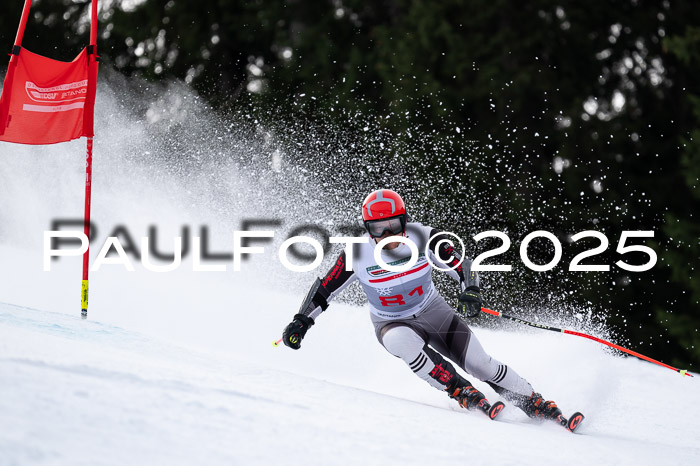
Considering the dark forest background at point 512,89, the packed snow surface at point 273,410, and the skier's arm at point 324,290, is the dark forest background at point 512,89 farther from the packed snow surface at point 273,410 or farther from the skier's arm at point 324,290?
the skier's arm at point 324,290

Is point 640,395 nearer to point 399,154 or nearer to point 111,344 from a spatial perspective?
point 111,344

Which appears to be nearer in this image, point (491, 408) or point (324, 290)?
point (491, 408)

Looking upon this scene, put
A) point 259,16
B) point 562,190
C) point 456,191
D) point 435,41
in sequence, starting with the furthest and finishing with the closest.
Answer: point 259,16
point 435,41
point 562,190
point 456,191

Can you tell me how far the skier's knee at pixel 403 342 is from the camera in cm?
477

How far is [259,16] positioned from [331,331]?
430 inches

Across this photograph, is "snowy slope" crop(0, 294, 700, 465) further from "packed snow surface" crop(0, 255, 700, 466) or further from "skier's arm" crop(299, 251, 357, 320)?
"skier's arm" crop(299, 251, 357, 320)

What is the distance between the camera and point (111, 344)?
4.37 meters

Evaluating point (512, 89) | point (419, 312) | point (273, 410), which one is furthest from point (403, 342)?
point (512, 89)

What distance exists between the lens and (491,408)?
4.65m

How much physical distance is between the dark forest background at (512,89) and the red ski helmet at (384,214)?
749 centimetres

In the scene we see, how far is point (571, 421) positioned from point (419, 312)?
118cm

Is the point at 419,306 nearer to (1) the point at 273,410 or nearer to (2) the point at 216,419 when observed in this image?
(1) the point at 273,410

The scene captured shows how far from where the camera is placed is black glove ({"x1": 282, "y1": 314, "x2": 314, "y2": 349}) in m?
4.86

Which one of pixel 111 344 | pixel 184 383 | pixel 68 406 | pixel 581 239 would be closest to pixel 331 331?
pixel 111 344
